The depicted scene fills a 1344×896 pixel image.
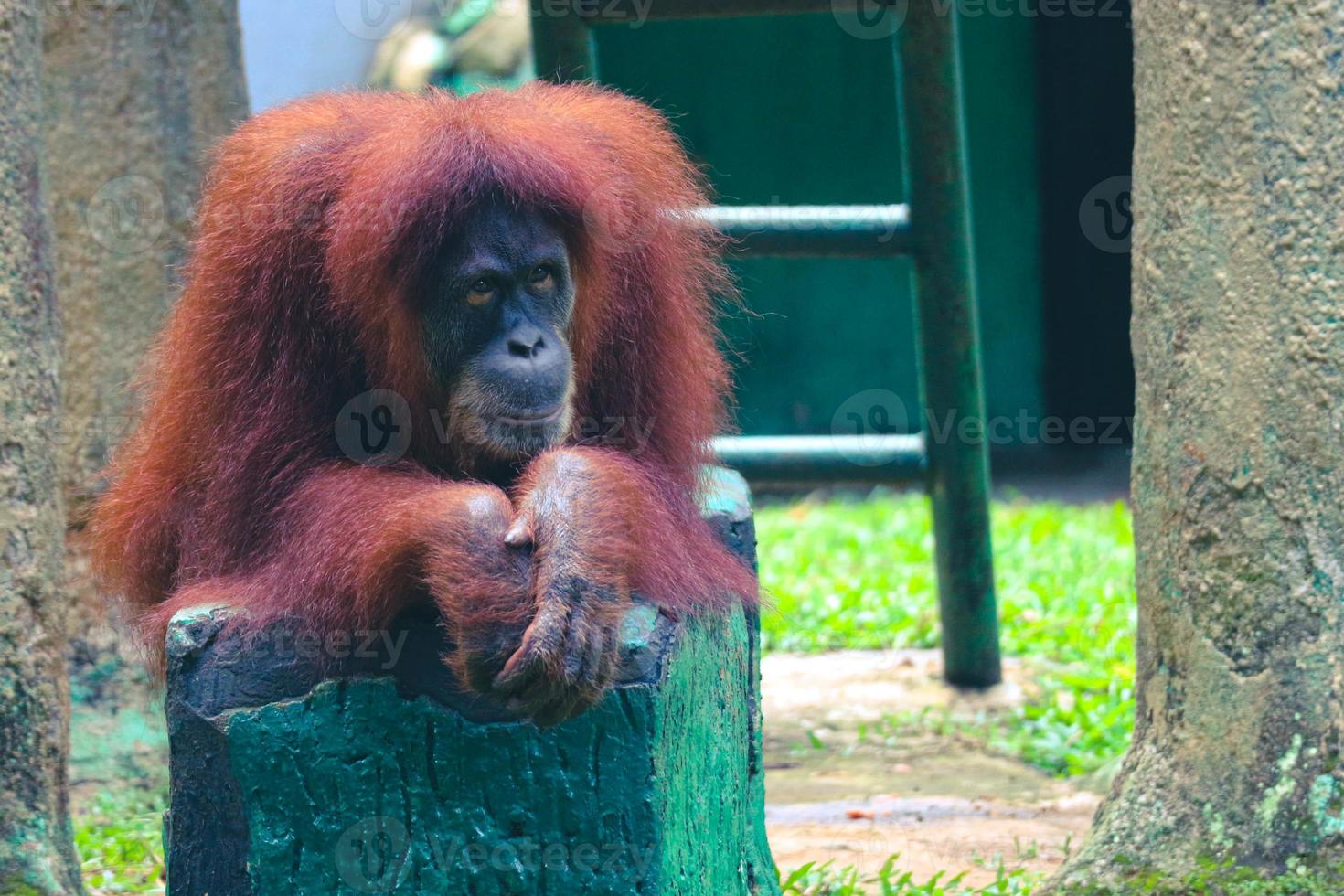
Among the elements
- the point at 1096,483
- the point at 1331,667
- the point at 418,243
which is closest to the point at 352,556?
the point at 418,243

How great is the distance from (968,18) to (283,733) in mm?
7149

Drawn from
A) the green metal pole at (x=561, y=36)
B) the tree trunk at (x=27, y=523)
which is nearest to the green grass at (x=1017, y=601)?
the green metal pole at (x=561, y=36)

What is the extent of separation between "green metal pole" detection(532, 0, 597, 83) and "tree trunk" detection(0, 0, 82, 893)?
5.38 ft

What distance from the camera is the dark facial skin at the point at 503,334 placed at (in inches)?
91.4

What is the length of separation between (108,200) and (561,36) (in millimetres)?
1346

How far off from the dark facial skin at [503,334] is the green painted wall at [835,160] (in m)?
5.78

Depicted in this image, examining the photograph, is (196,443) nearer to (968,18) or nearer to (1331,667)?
(1331,667)

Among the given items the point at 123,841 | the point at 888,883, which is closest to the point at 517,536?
the point at 888,883

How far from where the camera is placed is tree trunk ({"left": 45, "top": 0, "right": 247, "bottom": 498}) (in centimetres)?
415

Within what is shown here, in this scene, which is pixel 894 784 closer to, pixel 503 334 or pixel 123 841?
pixel 123 841

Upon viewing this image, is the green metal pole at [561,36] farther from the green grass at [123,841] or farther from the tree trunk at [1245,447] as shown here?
the green grass at [123,841]

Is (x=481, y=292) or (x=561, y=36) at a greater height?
(x=561, y=36)

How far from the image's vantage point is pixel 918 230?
4312 mm

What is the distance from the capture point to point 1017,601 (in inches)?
231
